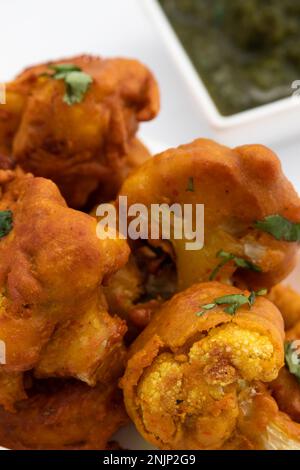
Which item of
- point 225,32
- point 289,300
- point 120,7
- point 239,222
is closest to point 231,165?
point 239,222

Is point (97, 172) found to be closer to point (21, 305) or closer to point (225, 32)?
point (21, 305)

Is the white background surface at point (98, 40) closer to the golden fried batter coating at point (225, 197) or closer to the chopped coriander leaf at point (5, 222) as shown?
the golden fried batter coating at point (225, 197)

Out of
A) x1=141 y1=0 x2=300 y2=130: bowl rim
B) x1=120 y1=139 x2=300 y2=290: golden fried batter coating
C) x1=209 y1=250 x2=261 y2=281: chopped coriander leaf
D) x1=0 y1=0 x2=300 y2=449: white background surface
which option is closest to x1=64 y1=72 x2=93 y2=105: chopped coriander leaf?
x1=120 y1=139 x2=300 y2=290: golden fried batter coating

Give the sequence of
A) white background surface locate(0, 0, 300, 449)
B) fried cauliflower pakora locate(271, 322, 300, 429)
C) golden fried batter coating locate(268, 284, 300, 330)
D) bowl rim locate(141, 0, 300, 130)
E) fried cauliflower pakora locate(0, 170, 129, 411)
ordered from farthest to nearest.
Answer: white background surface locate(0, 0, 300, 449) < bowl rim locate(141, 0, 300, 130) < golden fried batter coating locate(268, 284, 300, 330) < fried cauliflower pakora locate(271, 322, 300, 429) < fried cauliflower pakora locate(0, 170, 129, 411)

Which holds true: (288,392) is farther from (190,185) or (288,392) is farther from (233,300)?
(190,185)

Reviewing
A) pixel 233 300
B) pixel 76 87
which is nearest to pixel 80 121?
pixel 76 87
